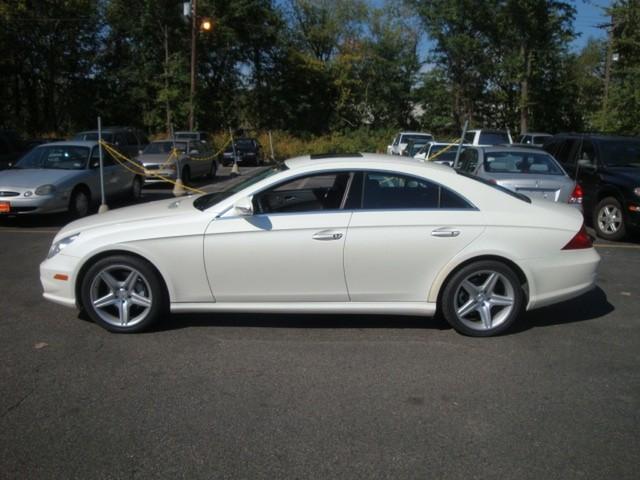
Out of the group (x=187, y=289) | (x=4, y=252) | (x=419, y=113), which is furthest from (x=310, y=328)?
(x=419, y=113)

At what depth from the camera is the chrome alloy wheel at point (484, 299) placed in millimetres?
5152

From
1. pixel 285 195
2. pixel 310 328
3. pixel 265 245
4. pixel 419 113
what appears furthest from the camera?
pixel 419 113

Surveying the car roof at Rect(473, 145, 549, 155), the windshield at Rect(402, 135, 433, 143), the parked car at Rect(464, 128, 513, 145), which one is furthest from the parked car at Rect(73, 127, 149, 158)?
the car roof at Rect(473, 145, 549, 155)

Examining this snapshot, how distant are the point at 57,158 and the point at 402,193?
9.00m

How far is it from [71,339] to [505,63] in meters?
37.0

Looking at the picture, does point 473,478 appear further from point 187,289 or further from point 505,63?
point 505,63

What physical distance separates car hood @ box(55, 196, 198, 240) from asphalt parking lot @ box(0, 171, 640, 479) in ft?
2.77

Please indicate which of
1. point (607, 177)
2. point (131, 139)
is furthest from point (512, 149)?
point (131, 139)

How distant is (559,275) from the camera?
5.20 meters

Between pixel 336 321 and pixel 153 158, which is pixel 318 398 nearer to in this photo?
pixel 336 321

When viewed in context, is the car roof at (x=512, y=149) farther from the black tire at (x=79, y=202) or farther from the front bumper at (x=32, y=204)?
the front bumper at (x=32, y=204)

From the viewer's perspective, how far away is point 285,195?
19.7ft

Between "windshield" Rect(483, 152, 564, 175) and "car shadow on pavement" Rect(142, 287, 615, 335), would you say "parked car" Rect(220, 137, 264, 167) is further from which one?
"car shadow on pavement" Rect(142, 287, 615, 335)

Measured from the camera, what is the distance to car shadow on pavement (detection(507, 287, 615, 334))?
18.5 feet
